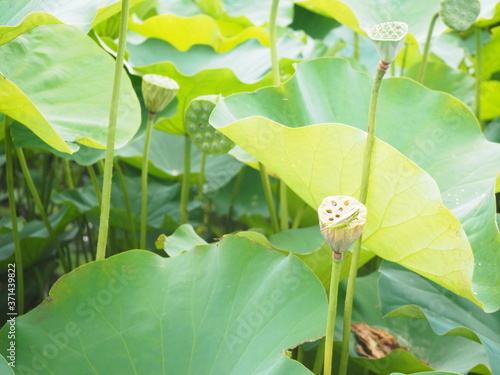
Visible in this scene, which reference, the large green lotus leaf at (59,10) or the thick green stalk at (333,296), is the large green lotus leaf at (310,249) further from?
the large green lotus leaf at (59,10)

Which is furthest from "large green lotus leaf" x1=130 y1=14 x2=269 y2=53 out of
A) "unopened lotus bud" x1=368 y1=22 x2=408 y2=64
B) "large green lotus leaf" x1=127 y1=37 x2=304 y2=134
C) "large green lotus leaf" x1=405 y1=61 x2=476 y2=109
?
"unopened lotus bud" x1=368 y1=22 x2=408 y2=64

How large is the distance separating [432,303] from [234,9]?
48.9 inches

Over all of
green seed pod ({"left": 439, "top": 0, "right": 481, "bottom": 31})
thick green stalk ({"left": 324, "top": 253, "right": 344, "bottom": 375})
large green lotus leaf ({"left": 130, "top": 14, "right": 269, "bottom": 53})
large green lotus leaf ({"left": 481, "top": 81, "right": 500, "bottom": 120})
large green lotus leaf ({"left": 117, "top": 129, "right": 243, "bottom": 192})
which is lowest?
large green lotus leaf ({"left": 117, "top": 129, "right": 243, "bottom": 192})

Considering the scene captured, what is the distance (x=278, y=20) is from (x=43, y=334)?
135 centimetres

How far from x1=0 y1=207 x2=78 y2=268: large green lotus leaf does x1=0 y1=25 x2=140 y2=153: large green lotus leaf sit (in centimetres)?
42

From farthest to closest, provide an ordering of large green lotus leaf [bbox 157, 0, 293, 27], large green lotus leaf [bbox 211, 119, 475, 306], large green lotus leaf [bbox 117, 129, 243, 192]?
large green lotus leaf [bbox 157, 0, 293, 27]
large green lotus leaf [bbox 117, 129, 243, 192]
large green lotus leaf [bbox 211, 119, 475, 306]

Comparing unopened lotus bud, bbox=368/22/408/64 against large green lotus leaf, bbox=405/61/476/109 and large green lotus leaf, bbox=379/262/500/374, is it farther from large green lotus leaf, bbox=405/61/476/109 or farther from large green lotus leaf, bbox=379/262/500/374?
large green lotus leaf, bbox=405/61/476/109

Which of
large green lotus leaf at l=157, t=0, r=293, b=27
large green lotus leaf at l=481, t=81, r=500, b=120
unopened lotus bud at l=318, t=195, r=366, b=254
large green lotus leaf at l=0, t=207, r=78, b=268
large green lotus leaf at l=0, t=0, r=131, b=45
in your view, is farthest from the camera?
large green lotus leaf at l=157, t=0, r=293, b=27

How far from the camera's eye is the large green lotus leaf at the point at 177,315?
82 centimetres

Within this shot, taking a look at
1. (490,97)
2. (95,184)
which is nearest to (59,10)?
(95,184)

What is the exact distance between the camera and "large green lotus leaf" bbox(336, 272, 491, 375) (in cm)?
100

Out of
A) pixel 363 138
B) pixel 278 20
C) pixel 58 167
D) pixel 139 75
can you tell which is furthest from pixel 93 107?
pixel 278 20

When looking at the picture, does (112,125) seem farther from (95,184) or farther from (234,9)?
(234,9)

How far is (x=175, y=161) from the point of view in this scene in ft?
6.06
